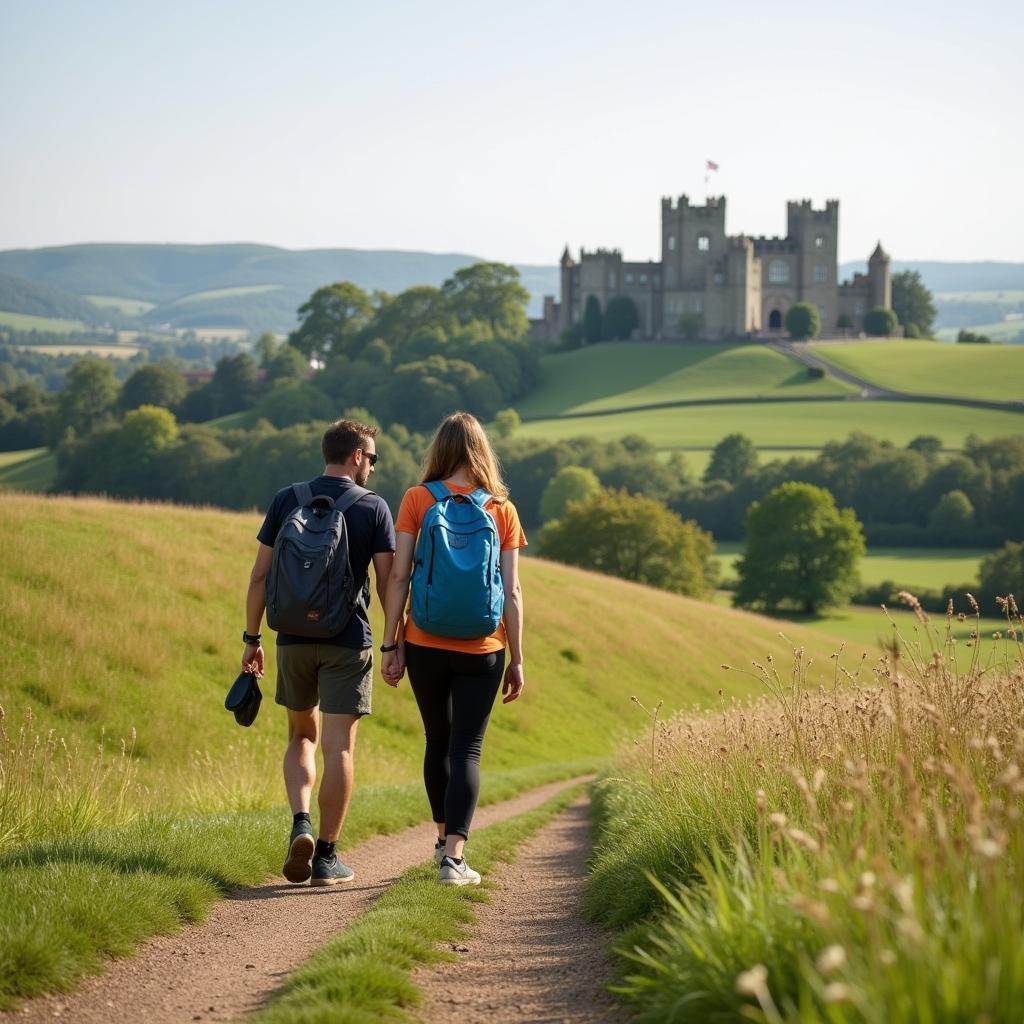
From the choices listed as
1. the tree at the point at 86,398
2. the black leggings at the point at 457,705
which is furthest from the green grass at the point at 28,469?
the black leggings at the point at 457,705

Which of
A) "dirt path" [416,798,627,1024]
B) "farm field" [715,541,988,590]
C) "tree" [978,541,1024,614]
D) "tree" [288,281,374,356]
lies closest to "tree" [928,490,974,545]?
"farm field" [715,541,988,590]

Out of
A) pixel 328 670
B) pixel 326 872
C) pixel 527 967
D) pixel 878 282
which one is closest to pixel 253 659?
pixel 328 670

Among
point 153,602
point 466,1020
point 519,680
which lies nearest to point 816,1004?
point 466,1020

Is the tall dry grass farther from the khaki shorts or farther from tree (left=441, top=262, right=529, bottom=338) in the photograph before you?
tree (left=441, top=262, right=529, bottom=338)

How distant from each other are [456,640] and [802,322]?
135 meters

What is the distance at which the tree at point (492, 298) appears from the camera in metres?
148

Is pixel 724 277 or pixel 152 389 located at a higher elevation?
pixel 724 277

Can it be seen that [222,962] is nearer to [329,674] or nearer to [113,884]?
[113,884]

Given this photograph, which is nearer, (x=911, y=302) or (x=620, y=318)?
(x=620, y=318)

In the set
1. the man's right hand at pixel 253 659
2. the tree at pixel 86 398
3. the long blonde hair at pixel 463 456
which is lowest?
the tree at pixel 86 398

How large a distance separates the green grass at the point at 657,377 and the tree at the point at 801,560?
50.6 meters

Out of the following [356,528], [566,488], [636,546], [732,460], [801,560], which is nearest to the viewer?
[356,528]

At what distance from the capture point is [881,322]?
146750 mm

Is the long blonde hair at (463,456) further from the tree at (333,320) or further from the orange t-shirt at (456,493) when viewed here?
the tree at (333,320)
